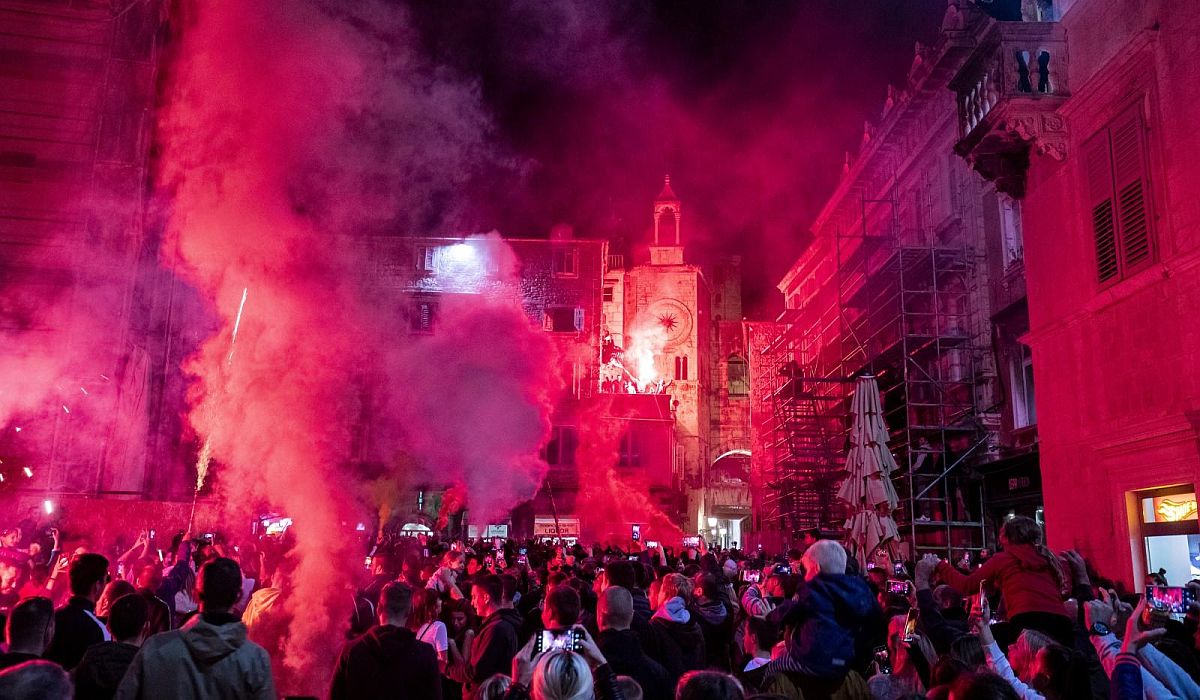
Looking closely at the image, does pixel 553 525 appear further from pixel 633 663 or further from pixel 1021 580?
pixel 633 663

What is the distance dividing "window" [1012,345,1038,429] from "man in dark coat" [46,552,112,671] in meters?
19.2

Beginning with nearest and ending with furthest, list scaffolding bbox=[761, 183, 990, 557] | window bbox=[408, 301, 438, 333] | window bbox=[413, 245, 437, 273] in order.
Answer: scaffolding bbox=[761, 183, 990, 557]
window bbox=[408, 301, 438, 333]
window bbox=[413, 245, 437, 273]

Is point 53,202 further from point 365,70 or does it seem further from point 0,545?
point 0,545

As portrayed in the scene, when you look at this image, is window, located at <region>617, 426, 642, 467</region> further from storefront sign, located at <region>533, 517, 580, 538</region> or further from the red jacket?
the red jacket

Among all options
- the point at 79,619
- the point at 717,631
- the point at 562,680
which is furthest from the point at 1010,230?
the point at 79,619

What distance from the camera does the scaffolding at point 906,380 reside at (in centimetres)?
2202

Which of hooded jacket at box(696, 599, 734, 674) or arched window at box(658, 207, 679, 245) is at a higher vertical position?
arched window at box(658, 207, 679, 245)

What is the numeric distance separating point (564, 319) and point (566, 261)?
11.4 ft

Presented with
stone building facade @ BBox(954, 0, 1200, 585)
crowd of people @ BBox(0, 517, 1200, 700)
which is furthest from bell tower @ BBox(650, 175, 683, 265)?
crowd of people @ BBox(0, 517, 1200, 700)

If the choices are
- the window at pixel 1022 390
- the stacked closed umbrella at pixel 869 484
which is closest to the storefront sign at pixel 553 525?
the window at pixel 1022 390

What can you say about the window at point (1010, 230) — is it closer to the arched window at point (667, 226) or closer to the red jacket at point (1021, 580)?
the red jacket at point (1021, 580)

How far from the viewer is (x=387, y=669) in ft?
16.3

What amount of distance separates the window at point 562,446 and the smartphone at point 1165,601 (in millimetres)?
39338

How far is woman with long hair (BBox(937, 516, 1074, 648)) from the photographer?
626cm
